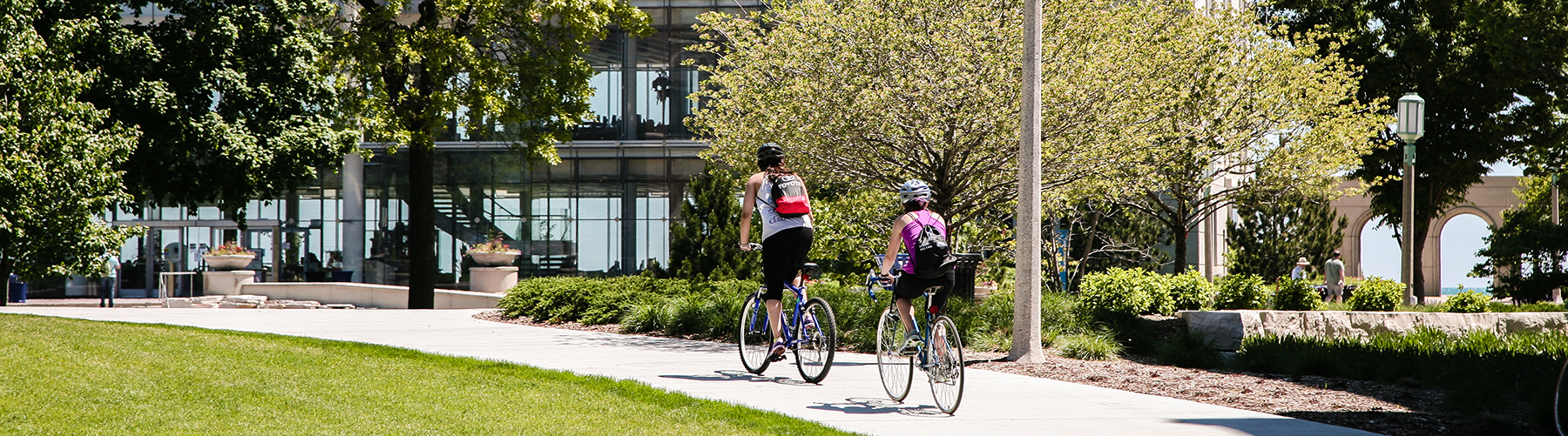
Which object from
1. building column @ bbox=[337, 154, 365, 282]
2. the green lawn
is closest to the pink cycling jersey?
the green lawn

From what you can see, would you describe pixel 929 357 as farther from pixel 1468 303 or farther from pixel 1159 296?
pixel 1468 303

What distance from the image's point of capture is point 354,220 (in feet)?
107

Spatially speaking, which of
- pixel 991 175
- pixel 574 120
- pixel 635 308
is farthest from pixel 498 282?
pixel 991 175

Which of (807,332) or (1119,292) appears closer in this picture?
(807,332)

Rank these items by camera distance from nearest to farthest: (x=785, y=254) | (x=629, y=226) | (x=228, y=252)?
1. (x=785, y=254)
2. (x=228, y=252)
3. (x=629, y=226)

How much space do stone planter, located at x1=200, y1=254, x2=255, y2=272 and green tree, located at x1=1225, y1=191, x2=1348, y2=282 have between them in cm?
2464

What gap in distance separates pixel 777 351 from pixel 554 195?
2486 centimetres

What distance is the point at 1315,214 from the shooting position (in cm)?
2900

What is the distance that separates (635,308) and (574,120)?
6795mm

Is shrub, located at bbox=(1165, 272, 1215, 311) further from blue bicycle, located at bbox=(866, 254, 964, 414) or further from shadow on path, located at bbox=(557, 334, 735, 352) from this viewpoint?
blue bicycle, located at bbox=(866, 254, 964, 414)

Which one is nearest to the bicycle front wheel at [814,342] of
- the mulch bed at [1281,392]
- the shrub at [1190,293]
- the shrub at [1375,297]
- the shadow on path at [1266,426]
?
the mulch bed at [1281,392]

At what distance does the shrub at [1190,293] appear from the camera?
1513 cm

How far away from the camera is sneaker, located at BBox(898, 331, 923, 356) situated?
6.88 meters

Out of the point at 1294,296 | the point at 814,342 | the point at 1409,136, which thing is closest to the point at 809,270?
the point at 814,342
